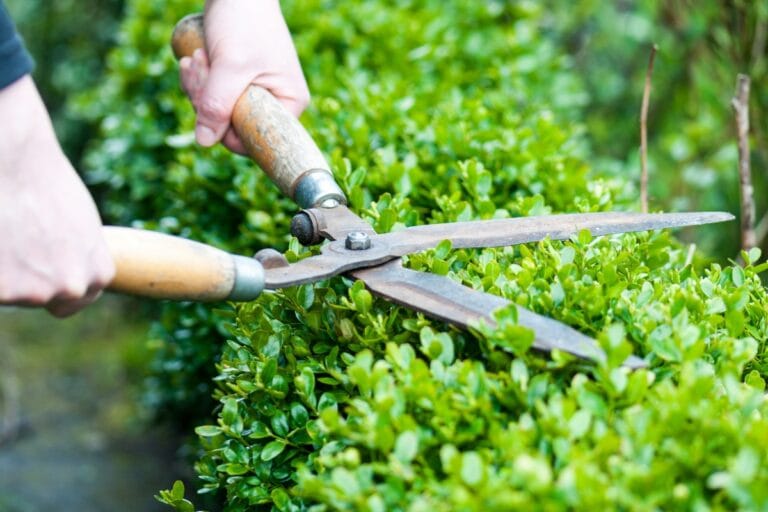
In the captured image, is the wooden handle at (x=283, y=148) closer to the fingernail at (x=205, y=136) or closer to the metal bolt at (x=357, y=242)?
the fingernail at (x=205, y=136)

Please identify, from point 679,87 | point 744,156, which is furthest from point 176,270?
point 679,87

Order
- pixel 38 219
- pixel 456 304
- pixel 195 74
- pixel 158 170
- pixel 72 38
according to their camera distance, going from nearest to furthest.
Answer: pixel 38 219 < pixel 456 304 < pixel 195 74 < pixel 158 170 < pixel 72 38

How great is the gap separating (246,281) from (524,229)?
673 mm

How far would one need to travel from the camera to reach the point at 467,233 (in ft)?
7.06

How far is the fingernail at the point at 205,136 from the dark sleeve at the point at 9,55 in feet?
3.59

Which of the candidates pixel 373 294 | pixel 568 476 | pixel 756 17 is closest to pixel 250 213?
pixel 373 294

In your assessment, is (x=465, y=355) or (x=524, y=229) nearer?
(x=465, y=355)

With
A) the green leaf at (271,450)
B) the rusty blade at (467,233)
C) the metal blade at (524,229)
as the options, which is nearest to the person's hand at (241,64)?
the rusty blade at (467,233)

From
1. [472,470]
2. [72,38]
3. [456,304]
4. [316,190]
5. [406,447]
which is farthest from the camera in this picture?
[72,38]

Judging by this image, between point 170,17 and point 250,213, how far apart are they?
6.44 ft

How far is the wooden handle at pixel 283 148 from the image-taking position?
2373mm

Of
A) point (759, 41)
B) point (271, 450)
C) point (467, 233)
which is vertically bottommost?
point (759, 41)

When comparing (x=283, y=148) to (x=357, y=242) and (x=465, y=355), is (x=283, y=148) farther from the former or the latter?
(x=465, y=355)

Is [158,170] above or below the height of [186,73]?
below
